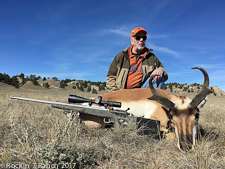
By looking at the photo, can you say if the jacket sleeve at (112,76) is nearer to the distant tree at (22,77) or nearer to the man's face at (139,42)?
the man's face at (139,42)

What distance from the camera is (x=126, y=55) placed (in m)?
6.02

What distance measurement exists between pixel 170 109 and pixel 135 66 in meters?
3.04

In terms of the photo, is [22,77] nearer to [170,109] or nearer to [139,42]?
[139,42]

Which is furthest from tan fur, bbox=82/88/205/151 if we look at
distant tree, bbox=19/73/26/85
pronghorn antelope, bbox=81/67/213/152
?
distant tree, bbox=19/73/26/85

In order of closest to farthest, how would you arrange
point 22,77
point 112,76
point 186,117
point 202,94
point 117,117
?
point 186,117 → point 202,94 → point 117,117 → point 112,76 → point 22,77

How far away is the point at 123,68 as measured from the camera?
5914 millimetres

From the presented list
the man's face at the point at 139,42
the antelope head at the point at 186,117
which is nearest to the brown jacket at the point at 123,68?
the man's face at the point at 139,42

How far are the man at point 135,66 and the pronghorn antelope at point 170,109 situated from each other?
1.55 m

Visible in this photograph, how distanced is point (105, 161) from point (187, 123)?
1605 mm

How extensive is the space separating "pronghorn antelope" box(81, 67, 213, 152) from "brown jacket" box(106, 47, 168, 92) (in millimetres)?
1552

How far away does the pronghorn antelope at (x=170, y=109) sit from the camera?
275cm

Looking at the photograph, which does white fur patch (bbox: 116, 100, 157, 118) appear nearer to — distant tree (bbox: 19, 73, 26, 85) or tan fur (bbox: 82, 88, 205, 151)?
tan fur (bbox: 82, 88, 205, 151)

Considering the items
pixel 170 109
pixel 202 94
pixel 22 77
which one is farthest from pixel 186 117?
pixel 22 77

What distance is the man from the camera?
5.84m
